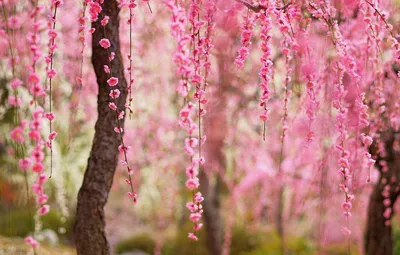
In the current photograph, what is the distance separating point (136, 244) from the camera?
11.0 metres

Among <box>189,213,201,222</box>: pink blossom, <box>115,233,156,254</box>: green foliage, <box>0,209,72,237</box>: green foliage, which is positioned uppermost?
<box>189,213,201,222</box>: pink blossom

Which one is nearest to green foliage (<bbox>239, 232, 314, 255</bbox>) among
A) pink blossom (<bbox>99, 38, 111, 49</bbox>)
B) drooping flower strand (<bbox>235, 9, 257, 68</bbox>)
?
Result: drooping flower strand (<bbox>235, 9, 257, 68</bbox>)

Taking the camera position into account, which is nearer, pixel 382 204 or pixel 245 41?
pixel 245 41

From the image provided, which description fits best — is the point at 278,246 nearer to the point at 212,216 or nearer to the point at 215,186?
the point at 215,186

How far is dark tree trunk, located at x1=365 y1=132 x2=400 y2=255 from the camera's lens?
4.69m

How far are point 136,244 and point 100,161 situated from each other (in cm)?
799

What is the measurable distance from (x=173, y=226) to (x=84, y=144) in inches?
143

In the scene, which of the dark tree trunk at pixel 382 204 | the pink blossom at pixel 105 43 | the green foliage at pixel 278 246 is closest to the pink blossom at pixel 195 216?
the pink blossom at pixel 105 43

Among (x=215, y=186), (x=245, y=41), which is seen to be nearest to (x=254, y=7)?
(x=245, y=41)

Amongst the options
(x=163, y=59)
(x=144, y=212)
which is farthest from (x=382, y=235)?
(x=144, y=212)

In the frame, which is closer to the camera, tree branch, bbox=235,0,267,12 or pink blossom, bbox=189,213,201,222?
pink blossom, bbox=189,213,201,222

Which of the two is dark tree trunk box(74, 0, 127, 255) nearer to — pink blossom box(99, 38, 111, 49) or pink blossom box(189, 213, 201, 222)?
pink blossom box(99, 38, 111, 49)

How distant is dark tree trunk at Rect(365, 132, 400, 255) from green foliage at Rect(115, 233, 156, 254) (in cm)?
631

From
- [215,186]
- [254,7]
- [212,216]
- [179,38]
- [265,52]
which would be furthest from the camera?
[215,186]
